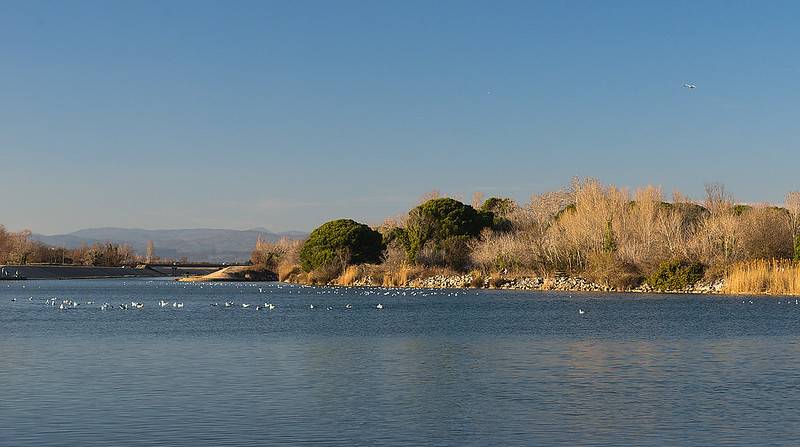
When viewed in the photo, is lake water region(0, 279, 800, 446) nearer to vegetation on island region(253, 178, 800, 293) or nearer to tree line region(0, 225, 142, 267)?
vegetation on island region(253, 178, 800, 293)

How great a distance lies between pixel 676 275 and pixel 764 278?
8.73m

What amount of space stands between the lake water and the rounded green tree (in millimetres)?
66192

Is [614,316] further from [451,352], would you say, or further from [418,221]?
[418,221]

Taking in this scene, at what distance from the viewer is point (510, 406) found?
16.9 metres

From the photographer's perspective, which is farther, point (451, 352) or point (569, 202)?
point (569, 202)

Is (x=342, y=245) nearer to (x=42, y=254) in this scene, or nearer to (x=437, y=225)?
(x=437, y=225)

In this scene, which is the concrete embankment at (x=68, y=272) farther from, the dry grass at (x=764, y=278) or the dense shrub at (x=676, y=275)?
the dry grass at (x=764, y=278)

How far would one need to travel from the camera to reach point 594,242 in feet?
263

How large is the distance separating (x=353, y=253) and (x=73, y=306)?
174 feet

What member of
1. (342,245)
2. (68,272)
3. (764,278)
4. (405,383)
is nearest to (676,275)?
(764,278)

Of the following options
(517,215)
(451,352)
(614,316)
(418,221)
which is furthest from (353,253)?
(451,352)

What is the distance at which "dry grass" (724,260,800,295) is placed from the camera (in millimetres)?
60875

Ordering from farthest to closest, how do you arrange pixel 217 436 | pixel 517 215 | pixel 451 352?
pixel 517 215 → pixel 451 352 → pixel 217 436

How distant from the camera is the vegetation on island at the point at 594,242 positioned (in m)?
72.0
